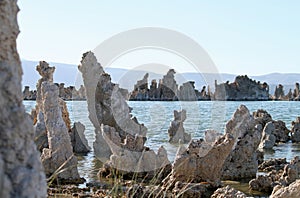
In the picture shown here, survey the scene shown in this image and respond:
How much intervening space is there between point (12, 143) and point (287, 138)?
2359cm

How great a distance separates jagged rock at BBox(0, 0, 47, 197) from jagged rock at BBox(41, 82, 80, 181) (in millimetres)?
9786

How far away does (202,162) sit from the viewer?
1126 centimetres

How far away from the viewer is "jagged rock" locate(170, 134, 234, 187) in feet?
36.6

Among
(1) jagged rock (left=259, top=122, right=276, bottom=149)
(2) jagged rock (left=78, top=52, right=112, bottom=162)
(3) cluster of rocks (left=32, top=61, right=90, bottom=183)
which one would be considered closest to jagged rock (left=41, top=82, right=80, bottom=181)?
(3) cluster of rocks (left=32, top=61, right=90, bottom=183)

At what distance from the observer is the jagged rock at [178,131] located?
23208 millimetres

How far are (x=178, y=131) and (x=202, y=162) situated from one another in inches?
498

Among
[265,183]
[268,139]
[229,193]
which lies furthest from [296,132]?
[229,193]

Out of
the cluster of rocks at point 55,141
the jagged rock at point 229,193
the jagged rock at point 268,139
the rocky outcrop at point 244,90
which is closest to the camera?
the jagged rock at point 229,193

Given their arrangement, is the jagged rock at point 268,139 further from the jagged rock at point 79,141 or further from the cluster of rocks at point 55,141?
the cluster of rocks at point 55,141

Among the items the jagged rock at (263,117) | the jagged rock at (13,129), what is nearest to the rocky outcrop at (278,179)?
the jagged rock at (13,129)

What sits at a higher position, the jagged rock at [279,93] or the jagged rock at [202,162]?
the jagged rock at [279,93]

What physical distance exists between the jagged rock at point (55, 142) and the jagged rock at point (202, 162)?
2277 millimetres

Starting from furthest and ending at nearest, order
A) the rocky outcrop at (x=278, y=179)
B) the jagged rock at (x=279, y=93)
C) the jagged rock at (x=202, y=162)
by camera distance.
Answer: the jagged rock at (x=279, y=93) → the jagged rock at (x=202, y=162) → the rocky outcrop at (x=278, y=179)

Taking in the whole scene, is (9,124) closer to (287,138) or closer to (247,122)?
(247,122)
